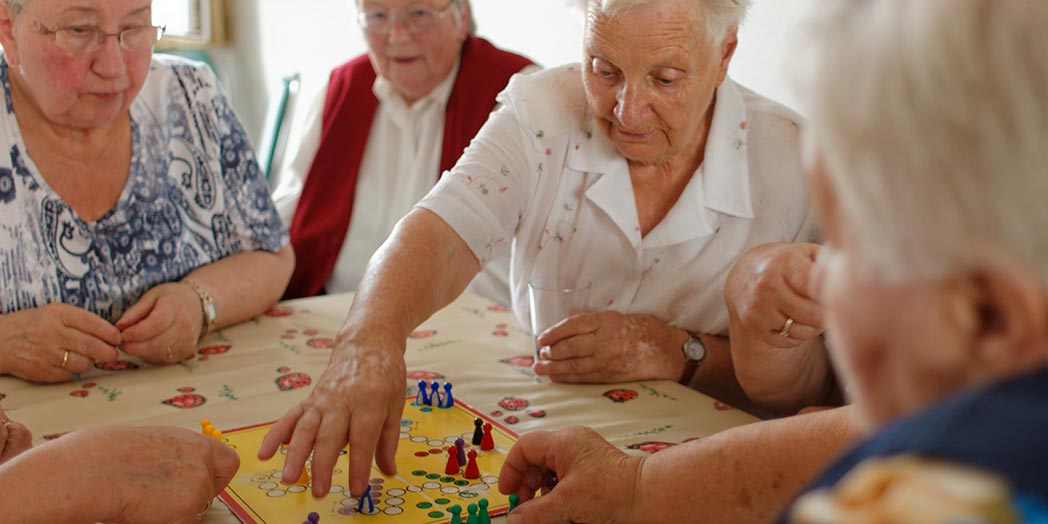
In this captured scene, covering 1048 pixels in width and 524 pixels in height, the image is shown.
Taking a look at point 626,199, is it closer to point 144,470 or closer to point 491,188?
point 491,188

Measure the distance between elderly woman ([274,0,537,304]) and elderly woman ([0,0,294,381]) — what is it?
75 cm

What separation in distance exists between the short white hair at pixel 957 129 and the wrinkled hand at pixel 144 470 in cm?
82

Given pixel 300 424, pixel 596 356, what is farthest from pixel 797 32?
pixel 596 356

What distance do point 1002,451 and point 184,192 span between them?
173cm

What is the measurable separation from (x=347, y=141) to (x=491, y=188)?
4.09ft

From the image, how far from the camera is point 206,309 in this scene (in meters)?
1.79

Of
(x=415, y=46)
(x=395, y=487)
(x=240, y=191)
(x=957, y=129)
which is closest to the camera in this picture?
(x=957, y=129)

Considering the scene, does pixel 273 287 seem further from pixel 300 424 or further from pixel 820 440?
pixel 820 440

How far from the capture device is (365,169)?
9.36 ft

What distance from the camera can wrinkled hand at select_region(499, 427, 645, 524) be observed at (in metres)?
1.12

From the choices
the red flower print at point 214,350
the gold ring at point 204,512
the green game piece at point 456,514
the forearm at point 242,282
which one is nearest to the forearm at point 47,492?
the gold ring at point 204,512

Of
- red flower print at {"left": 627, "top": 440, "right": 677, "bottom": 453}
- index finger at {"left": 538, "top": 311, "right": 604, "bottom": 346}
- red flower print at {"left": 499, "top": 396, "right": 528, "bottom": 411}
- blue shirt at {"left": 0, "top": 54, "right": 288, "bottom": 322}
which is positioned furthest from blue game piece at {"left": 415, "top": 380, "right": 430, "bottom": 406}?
blue shirt at {"left": 0, "top": 54, "right": 288, "bottom": 322}

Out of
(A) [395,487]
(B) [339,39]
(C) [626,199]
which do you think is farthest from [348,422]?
(B) [339,39]

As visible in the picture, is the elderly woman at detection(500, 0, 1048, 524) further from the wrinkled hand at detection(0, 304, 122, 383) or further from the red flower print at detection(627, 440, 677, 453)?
the wrinkled hand at detection(0, 304, 122, 383)
